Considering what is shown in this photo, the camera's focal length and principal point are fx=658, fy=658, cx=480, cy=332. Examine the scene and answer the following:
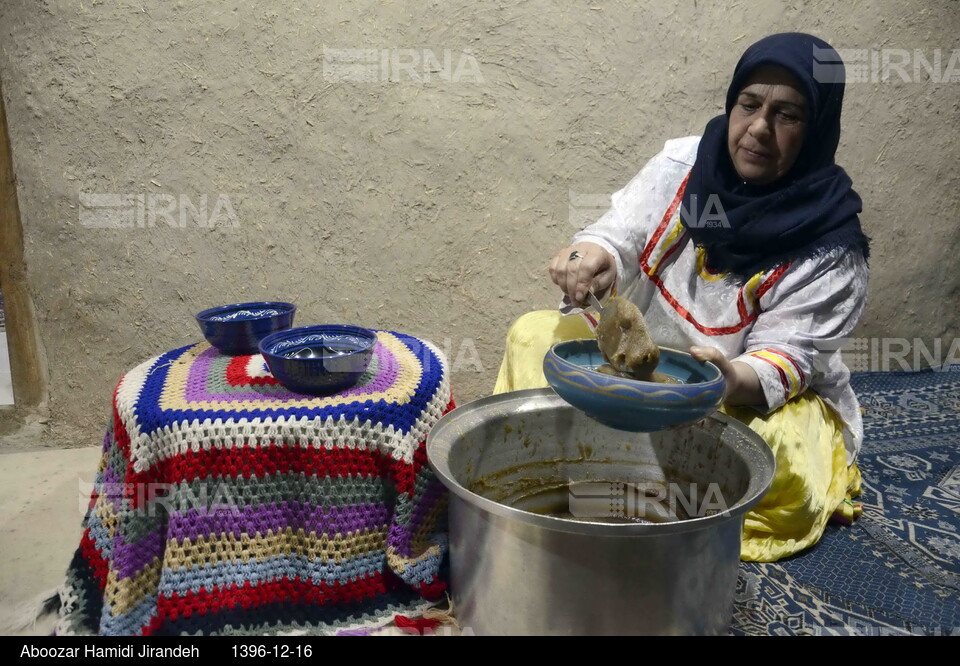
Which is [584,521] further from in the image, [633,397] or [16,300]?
[16,300]

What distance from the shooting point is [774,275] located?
5.77 ft

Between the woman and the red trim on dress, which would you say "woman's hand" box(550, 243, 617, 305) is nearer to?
the woman

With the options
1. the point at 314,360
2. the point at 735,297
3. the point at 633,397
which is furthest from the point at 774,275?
the point at 314,360

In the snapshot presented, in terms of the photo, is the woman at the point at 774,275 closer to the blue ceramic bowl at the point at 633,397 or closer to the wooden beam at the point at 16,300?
the blue ceramic bowl at the point at 633,397

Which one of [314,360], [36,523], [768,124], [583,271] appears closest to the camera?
[314,360]

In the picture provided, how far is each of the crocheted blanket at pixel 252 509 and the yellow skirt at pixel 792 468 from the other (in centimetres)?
58

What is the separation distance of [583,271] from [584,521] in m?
0.84

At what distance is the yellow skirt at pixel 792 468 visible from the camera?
1655 millimetres

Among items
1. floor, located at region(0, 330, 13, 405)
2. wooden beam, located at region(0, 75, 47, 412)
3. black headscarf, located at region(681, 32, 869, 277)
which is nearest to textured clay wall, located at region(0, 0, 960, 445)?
wooden beam, located at region(0, 75, 47, 412)

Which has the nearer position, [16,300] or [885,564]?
[885,564]

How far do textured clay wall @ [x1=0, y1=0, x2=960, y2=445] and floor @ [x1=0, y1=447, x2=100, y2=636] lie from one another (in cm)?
15

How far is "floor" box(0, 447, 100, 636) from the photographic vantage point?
1592mm

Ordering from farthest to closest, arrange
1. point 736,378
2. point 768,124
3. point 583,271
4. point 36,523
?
point 36,523, point 583,271, point 768,124, point 736,378

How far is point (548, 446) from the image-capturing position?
1.75 metres
